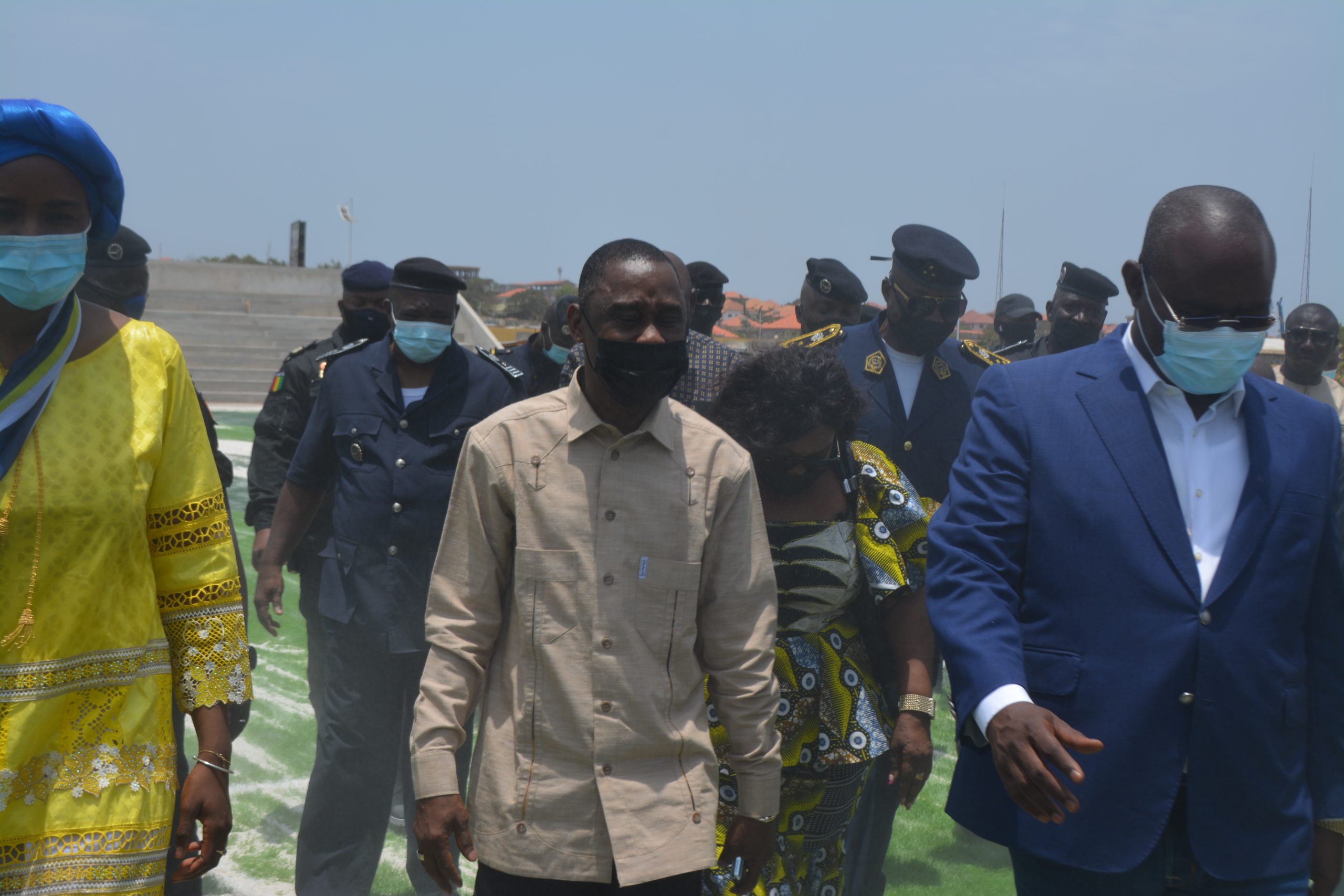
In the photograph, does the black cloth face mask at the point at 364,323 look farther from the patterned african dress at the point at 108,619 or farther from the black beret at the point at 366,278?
the patterned african dress at the point at 108,619

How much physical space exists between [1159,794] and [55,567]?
2232 millimetres

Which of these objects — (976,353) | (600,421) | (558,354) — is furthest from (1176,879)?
(558,354)

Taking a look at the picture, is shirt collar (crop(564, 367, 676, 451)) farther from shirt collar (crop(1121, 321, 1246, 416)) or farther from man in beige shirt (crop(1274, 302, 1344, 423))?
man in beige shirt (crop(1274, 302, 1344, 423))

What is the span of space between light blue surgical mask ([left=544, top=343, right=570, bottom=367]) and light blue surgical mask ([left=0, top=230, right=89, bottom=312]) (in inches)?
181

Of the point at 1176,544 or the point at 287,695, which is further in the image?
the point at 287,695

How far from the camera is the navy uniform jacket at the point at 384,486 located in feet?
15.6

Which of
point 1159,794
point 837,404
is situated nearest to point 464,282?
point 837,404

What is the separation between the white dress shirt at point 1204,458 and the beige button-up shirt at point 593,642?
0.63 meters

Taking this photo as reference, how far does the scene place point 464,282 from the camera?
5.60 metres

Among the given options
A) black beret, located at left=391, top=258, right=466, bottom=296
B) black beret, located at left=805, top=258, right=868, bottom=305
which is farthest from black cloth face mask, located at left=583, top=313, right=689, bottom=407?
black beret, located at left=805, top=258, right=868, bottom=305

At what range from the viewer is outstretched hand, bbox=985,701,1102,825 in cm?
248

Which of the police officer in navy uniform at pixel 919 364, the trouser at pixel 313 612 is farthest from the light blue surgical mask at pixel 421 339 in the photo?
the police officer in navy uniform at pixel 919 364

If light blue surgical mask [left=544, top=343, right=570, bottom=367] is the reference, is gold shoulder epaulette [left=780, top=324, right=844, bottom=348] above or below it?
above

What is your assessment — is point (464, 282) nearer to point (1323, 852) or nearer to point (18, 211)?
point (18, 211)
